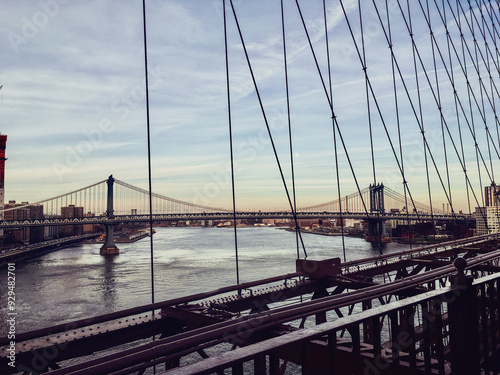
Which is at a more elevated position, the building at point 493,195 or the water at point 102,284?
the building at point 493,195

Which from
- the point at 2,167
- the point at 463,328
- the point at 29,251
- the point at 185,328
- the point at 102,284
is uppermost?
the point at 2,167

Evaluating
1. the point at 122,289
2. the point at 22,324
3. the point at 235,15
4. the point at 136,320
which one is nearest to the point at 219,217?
the point at 122,289

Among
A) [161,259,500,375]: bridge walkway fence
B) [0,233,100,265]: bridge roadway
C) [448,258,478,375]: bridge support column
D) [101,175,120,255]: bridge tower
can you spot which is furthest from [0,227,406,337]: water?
[448,258,478,375]: bridge support column

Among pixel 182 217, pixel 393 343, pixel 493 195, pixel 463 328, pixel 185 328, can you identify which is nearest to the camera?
pixel 393 343

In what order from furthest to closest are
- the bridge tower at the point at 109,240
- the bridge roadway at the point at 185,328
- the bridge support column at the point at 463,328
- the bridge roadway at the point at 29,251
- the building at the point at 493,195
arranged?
the bridge tower at the point at 109,240, the bridge roadway at the point at 29,251, the building at the point at 493,195, the bridge support column at the point at 463,328, the bridge roadway at the point at 185,328

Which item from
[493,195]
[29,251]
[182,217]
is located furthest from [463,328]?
[29,251]

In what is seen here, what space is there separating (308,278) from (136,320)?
298 cm

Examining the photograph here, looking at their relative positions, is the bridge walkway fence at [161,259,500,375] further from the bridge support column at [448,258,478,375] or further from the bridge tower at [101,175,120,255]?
the bridge tower at [101,175,120,255]

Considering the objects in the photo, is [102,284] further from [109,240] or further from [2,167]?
[2,167]

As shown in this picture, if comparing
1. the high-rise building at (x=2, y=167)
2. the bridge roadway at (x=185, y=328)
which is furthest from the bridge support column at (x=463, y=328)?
the high-rise building at (x=2, y=167)

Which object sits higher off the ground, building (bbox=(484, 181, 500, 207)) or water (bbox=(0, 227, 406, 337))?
building (bbox=(484, 181, 500, 207))

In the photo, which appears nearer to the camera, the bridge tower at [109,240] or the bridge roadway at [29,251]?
the bridge roadway at [29,251]

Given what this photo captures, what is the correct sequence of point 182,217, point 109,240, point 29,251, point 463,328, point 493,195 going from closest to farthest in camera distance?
point 463,328 → point 493,195 → point 182,217 → point 29,251 → point 109,240

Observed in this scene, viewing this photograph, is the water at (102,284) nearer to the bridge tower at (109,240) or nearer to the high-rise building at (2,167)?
the bridge tower at (109,240)
